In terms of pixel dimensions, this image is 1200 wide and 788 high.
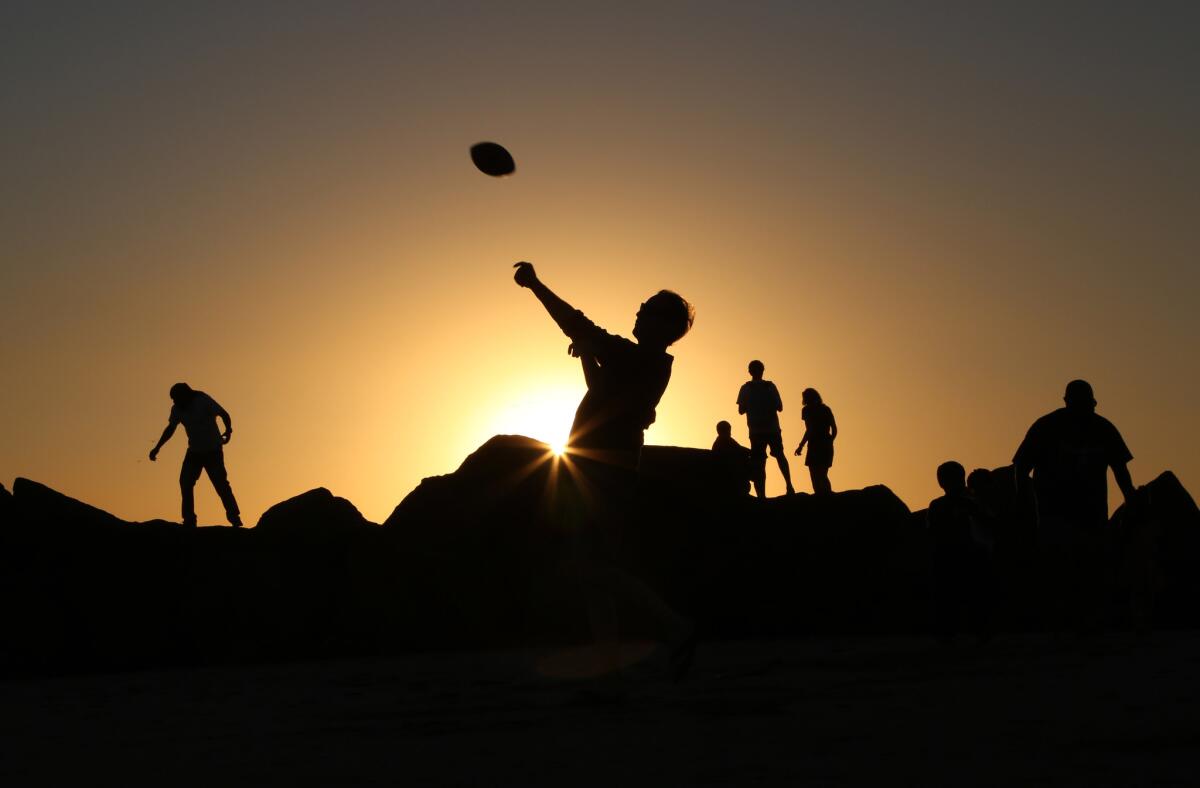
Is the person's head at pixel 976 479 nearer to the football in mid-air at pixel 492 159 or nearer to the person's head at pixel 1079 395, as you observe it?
the person's head at pixel 1079 395

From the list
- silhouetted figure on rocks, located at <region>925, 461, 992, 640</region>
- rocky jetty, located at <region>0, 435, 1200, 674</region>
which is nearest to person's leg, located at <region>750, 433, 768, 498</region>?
rocky jetty, located at <region>0, 435, 1200, 674</region>

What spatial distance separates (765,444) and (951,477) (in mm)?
8999

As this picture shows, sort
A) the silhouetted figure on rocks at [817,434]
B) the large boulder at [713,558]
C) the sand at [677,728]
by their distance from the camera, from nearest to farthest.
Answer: the sand at [677,728], the large boulder at [713,558], the silhouetted figure on rocks at [817,434]

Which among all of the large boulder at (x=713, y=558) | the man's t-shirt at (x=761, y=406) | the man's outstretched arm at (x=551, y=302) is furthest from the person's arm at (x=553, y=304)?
the man's t-shirt at (x=761, y=406)

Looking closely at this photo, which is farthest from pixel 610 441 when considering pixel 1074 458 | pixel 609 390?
pixel 1074 458

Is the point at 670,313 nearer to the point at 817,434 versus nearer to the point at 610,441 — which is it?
the point at 610,441

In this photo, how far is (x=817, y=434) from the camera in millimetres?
19375

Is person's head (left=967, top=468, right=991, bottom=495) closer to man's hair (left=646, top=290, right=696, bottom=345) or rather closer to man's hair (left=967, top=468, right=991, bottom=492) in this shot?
man's hair (left=967, top=468, right=991, bottom=492)

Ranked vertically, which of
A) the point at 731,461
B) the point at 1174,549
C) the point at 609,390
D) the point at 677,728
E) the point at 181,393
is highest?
the point at 181,393

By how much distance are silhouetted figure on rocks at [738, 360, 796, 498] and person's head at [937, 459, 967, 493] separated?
8710 mm

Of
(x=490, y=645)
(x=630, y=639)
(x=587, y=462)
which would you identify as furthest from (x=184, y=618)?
(x=587, y=462)

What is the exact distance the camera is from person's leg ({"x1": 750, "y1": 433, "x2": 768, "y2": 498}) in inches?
768

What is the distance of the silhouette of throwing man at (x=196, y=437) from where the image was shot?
1738 cm

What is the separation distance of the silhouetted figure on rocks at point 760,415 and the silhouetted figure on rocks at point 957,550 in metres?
8.56
